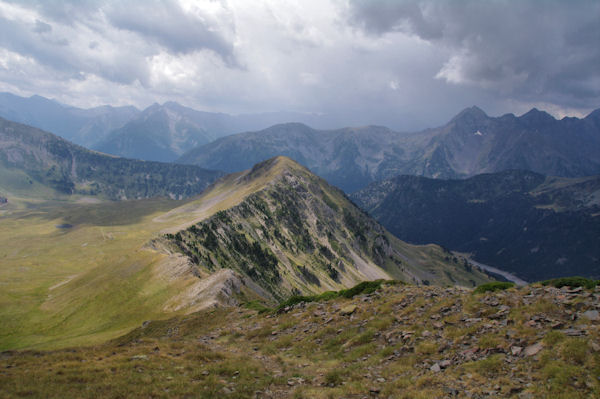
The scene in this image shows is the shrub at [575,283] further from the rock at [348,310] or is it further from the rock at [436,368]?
the rock at [348,310]

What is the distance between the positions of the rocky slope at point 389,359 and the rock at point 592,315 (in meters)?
0.05

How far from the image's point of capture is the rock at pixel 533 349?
1791 centimetres

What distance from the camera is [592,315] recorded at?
19.7 m

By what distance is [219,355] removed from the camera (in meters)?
27.9

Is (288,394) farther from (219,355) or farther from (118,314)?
(118,314)

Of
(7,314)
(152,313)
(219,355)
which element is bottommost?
(7,314)

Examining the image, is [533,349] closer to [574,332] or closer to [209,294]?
[574,332]

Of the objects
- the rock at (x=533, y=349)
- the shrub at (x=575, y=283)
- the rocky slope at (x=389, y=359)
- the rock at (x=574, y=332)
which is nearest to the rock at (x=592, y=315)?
the rocky slope at (x=389, y=359)

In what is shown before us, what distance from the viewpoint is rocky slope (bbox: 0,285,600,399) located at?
16.8 meters

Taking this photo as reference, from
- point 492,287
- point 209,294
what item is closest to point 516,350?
point 492,287

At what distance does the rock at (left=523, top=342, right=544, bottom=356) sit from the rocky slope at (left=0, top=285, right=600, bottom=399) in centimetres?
10

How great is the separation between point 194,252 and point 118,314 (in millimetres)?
47559

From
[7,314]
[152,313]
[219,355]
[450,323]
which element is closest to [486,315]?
[450,323]

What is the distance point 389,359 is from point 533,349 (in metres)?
9.08
